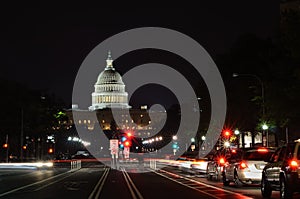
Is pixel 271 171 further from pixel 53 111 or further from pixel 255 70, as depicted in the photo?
pixel 53 111

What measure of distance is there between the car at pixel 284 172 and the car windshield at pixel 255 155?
4.75m

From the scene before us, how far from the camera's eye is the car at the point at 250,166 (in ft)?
88.1

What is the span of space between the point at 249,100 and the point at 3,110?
112 ft

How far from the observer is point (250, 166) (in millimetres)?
26859

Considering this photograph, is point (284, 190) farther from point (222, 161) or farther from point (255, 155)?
point (222, 161)

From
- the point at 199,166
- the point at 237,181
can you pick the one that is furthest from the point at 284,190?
the point at 199,166

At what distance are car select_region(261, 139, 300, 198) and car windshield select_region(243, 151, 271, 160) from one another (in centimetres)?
475

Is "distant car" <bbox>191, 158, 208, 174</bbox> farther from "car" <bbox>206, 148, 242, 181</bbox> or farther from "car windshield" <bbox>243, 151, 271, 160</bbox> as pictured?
"car windshield" <bbox>243, 151, 271, 160</bbox>

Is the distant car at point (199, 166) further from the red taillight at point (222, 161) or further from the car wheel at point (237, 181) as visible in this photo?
the car wheel at point (237, 181)

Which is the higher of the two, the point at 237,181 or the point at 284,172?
the point at 284,172

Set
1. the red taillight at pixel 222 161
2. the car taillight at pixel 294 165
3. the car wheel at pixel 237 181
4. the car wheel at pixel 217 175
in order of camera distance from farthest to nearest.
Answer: the car wheel at pixel 217 175 → the red taillight at pixel 222 161 → the car wheel at pixel 237 181 → the car taillight at pixel 294 165

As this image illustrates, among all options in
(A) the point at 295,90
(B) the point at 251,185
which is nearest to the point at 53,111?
(A) the point at 295,90

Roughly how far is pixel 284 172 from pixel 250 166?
281 inches

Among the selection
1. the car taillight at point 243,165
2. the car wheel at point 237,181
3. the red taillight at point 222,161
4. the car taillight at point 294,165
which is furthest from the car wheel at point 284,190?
the red taillight at point 222,161
